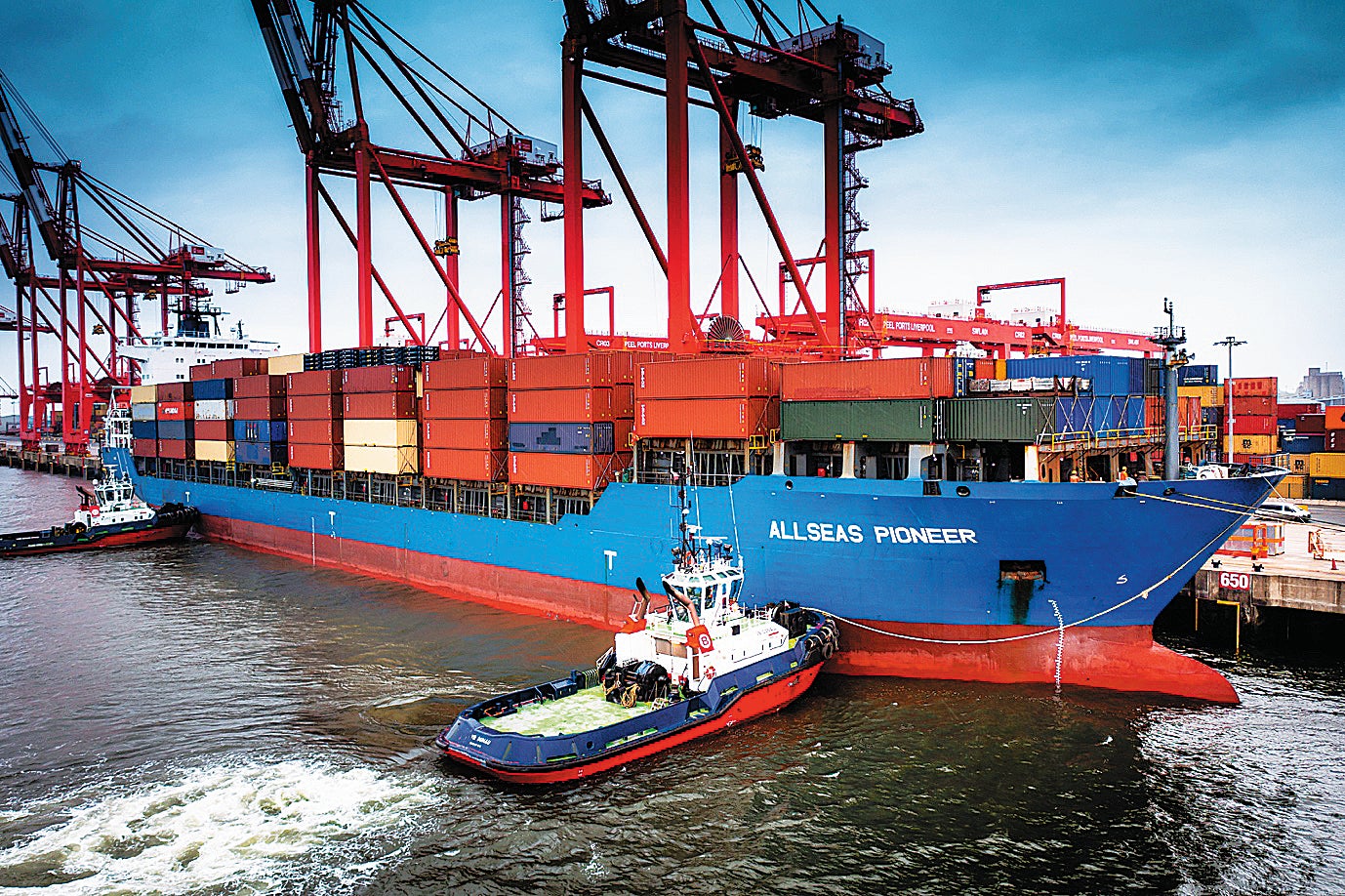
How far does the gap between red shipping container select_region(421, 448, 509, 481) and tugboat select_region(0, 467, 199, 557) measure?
18.4 metres

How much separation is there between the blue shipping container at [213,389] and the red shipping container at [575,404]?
2298 centimetres

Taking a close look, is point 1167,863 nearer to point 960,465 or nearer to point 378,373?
point 960,465

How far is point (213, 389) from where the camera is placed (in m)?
43.4

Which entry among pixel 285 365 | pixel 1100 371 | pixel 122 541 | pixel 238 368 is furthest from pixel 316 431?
pixel 1100 371

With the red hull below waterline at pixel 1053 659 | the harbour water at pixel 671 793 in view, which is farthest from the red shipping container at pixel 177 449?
the red hull below waterline at pixel 1053 659

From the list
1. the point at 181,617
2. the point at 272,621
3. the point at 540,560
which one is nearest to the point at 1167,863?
the point at 540,560

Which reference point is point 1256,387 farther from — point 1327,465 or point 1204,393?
point 1204,393

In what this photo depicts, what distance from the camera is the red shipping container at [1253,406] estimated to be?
40969 mm

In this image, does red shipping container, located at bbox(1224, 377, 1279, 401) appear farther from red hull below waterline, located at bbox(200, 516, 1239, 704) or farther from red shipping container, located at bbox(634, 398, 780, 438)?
red shipping container, located at bbox(634, 398, 780, 438)

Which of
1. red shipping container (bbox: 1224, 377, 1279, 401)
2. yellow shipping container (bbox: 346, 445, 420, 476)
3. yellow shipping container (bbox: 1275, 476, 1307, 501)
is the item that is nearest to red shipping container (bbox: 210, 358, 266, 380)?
yellow shipping container (bbox: 346, 445, 420, 476)

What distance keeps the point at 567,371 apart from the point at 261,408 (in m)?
21.1

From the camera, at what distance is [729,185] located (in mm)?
30797

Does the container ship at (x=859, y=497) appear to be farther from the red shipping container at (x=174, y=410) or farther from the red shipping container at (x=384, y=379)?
the red shipping container at (x=174, y=410)

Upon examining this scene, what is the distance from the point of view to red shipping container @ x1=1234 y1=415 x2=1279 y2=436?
1614 inches
